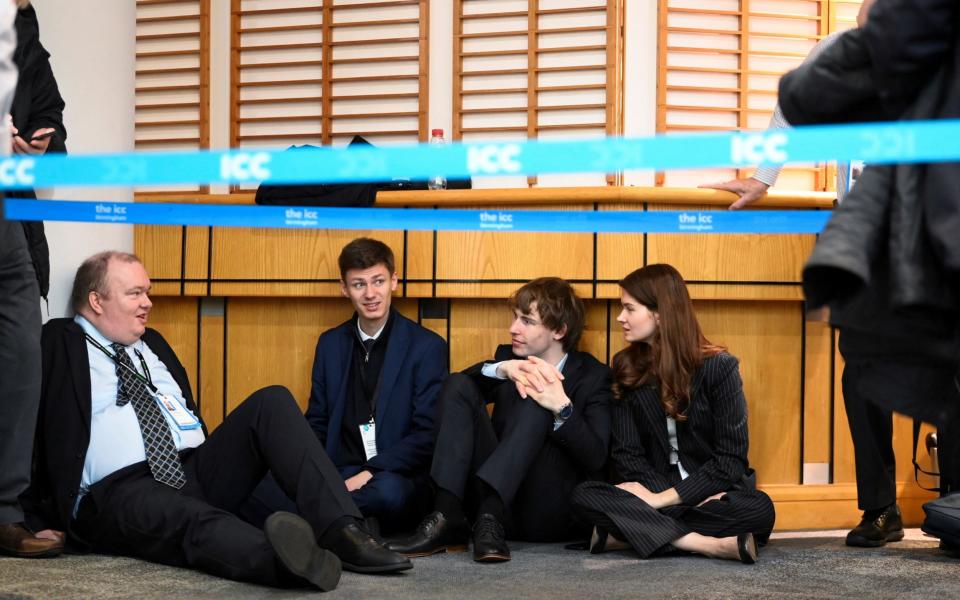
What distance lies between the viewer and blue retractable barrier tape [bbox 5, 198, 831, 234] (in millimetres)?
3291

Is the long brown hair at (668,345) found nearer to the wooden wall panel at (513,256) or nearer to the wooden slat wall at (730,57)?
the wooden wall panel at (513,256)

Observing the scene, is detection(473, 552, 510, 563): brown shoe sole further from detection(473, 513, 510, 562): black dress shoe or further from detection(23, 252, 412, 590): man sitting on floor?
detection(23, 252, 412, 590): man sitting on floor

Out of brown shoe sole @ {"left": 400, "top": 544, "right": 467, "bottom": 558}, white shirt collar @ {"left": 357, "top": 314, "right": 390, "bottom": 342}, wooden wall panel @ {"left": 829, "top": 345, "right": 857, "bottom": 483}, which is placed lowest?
brown shoe sole @ {"left": 400, "top": 544, "right": 467, "bottom": 558}

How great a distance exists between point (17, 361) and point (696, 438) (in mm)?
2013

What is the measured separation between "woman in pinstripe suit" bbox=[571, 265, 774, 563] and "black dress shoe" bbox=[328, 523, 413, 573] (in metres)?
0.74

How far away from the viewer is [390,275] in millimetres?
3695

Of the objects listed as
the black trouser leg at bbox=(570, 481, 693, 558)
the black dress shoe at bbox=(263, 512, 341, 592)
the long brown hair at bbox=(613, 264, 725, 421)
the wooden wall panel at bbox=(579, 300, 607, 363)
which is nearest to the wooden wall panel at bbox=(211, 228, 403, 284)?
the wooden wall panel at bbox=(579, 300, 607, 363)

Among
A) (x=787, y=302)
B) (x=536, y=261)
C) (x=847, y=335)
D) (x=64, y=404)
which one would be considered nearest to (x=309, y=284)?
(x=536, y=261)

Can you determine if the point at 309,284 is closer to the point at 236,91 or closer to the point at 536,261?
the point at 536,261

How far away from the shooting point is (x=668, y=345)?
335 centimetres

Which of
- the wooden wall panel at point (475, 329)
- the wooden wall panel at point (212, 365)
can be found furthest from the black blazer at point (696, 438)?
the wooden wall panel at point (212, 365)

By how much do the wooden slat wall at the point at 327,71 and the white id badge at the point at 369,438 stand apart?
2.31 meters

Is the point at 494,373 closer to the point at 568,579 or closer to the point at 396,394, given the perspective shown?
the point at 396,394

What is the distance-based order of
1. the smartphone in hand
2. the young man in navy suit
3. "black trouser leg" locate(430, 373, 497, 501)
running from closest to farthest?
the smartphone in hand, "black trouser leg" locate(430, 373, 497, 501), the young man in navy suit
